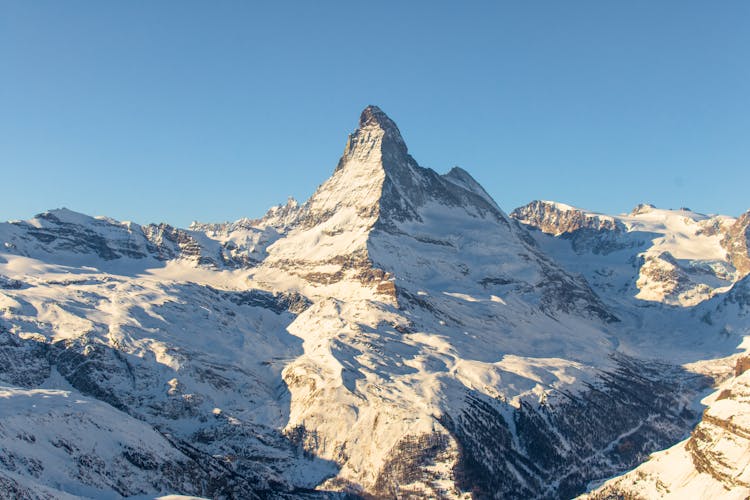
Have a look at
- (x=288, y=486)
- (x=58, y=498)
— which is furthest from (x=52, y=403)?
(x=288, y=486)

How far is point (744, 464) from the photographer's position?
135375 millimetres

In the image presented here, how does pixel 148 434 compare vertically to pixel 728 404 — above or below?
below

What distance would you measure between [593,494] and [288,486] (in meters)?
79.8

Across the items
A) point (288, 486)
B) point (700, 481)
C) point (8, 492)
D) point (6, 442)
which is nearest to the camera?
point (8, 492)

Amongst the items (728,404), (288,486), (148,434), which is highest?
(728,404)

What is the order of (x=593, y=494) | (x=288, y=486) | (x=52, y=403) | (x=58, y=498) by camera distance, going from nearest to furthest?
1. (x=58, y=498)
2. (x=52, y=403)
3. (x=593, y=494)
4. (x=288, y=486)

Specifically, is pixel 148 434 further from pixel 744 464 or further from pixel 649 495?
pixel 744 464

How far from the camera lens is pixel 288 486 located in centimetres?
19950

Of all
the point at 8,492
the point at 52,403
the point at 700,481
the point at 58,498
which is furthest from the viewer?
the point at 52,403

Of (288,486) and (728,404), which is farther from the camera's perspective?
(288,486)

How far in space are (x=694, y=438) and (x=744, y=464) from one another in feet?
58.0

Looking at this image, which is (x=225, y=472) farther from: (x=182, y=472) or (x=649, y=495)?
(x=649, y=495)

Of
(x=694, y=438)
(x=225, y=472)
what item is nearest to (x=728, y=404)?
(x=694, y=438)

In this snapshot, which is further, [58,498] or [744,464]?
[744,464]
